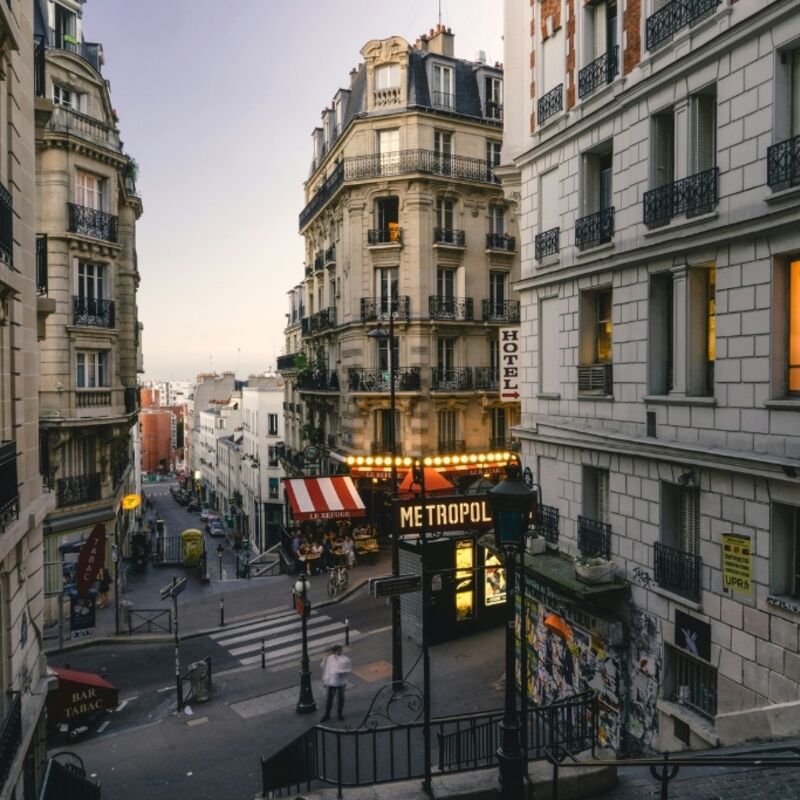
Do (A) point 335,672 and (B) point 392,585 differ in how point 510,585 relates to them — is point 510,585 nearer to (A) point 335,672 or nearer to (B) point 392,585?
(B) point 392,585

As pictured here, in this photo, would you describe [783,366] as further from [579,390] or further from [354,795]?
[354,795]

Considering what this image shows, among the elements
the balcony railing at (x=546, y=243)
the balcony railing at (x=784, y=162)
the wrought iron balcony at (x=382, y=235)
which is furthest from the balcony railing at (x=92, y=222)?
the balcony railing at (x=784, y=162)

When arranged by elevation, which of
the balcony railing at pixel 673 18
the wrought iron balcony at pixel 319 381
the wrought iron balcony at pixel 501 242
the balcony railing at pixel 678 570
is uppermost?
the wrought iron balcony at pixel 501 242

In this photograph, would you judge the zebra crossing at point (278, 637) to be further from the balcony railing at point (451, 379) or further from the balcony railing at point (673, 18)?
the balcony railing at point (673, 18)

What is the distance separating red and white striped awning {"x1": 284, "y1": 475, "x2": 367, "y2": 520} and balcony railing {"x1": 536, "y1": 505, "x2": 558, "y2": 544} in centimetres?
1210

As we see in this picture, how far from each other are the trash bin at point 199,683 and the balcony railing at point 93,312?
15.2 meters

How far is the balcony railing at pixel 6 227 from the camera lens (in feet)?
29.4

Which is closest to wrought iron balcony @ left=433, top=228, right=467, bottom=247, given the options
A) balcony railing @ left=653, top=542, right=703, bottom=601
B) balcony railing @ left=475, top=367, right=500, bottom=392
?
balcony railing @ left=475, top=367, right=500, bottom=392

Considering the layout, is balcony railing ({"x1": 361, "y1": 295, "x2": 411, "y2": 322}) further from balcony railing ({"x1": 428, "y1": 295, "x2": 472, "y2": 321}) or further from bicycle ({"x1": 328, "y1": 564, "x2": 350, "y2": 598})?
bicycle ({"x1": 328, "y1": 564, "x2": 350, "y2": 598})

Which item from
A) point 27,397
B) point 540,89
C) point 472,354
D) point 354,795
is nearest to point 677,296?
point 540,89

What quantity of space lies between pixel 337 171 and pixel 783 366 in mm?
27311

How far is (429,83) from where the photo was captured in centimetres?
3173

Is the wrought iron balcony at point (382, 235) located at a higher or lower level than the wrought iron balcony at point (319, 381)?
higher

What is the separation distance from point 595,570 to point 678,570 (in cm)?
162
